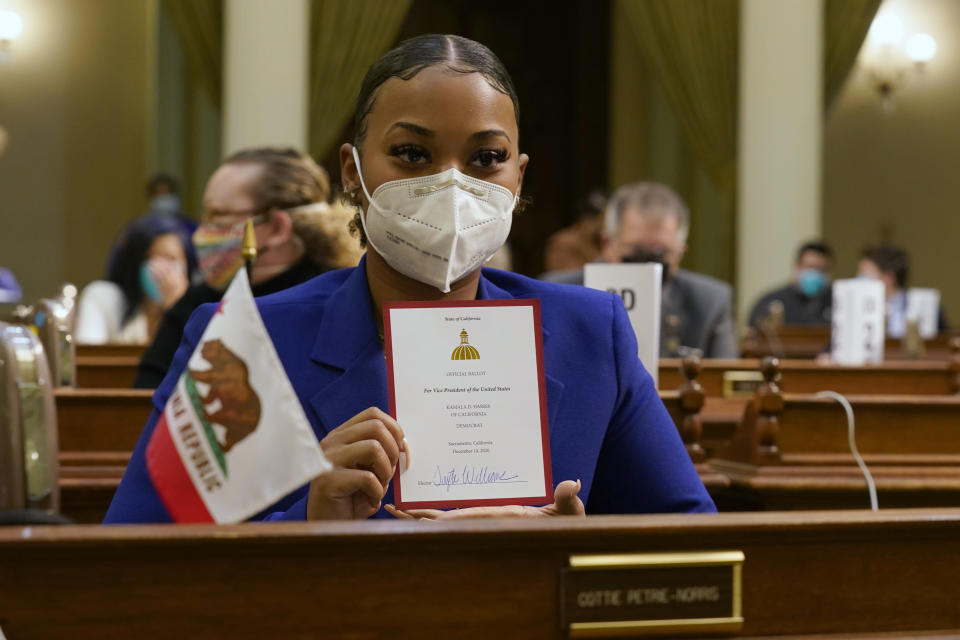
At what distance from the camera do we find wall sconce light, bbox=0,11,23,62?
9.73m

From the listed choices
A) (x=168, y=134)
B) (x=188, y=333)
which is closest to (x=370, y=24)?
(x=168, y=134)

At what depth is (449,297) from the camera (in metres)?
1.79

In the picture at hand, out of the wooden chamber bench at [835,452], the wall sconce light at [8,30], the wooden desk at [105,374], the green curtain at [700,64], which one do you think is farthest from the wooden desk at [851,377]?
the wall sconce light at [8,30]

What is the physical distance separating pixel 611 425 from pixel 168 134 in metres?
9.39

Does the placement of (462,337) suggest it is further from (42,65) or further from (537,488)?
(42,65)

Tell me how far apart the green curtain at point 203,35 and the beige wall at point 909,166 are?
562cm

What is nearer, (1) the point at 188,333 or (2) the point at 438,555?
(2) the point at 438,555

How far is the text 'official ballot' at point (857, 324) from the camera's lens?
13.8 feet

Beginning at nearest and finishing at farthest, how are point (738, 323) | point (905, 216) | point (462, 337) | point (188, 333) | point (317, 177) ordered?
point (462, 337)
point (188, 333)
point (317, 177)
point (738, 323)
point (905, 216)

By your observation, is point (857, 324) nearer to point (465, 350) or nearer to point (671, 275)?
point (671, 275)

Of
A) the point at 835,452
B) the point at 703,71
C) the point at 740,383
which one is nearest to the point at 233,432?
the point at 835,452

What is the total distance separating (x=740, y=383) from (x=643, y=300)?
1.29 metres

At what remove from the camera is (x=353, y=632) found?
1.05 metres
